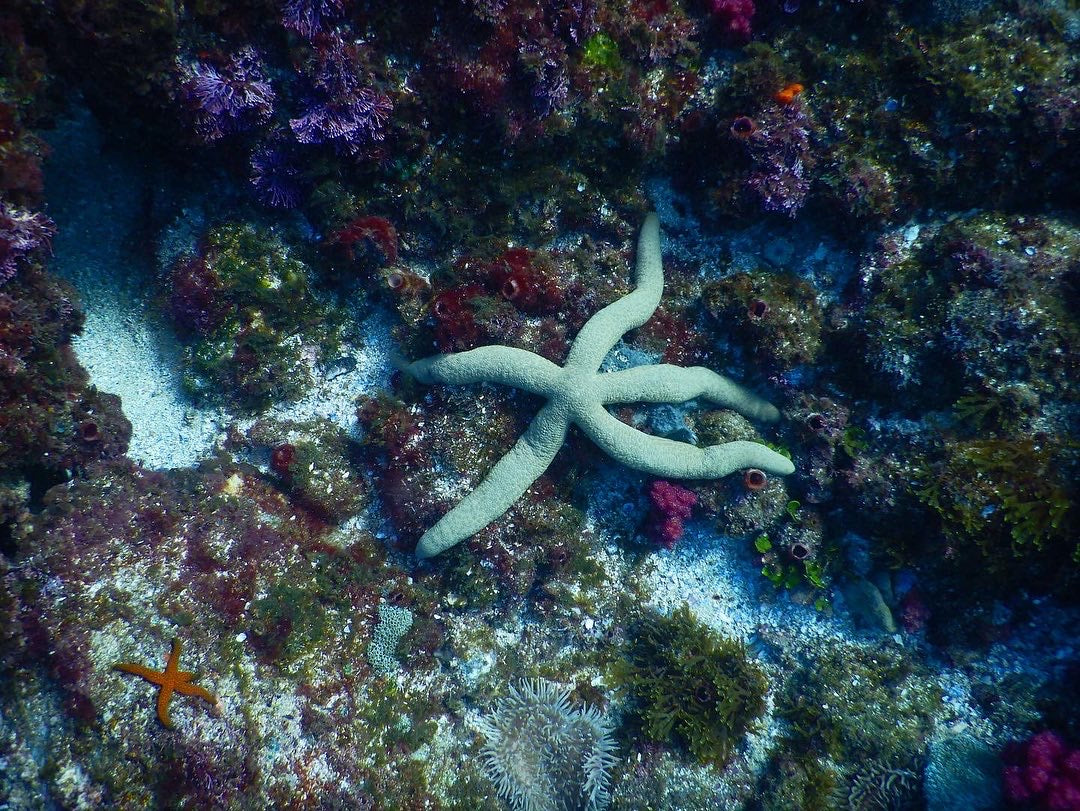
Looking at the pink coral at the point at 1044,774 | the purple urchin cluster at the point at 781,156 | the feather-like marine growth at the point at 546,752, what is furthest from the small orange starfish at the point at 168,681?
the pink coral at the point at 1044,774

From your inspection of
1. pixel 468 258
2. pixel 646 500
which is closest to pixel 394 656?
pixel 646 500

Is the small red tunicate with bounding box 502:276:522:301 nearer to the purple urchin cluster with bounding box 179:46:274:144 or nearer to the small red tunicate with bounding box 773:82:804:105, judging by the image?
the purple urchin cluster with bounding box 179:46:274:144

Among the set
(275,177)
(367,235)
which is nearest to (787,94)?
(367,235)

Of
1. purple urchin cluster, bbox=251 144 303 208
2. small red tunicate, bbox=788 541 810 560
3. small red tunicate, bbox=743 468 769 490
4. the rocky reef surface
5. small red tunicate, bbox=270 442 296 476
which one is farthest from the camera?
small red tunicate, bbox=270 442 296 476

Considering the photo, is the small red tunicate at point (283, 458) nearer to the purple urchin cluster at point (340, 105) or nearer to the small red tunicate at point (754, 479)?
the purple urchin cluster at point (340, 105)

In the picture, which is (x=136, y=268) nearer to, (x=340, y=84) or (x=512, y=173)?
(x=340, y=84)

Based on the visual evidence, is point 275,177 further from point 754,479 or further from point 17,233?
point 754,479

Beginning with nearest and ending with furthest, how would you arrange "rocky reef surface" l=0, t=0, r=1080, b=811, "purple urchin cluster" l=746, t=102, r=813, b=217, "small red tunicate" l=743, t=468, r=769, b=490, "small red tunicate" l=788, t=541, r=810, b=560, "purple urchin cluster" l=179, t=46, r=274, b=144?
"purple urchin cluster" l=179, t=46, r=274, b=144 < "rocky reef surface" l=0, t=0, r=1080, b=811 < "purple urchin cluster" l=746, t=102, r=813, b=217 < "small red tunicate" l=743, t=468, r=769, b=490 < "small red tunicate" l=788, t=541, r=810, b=560

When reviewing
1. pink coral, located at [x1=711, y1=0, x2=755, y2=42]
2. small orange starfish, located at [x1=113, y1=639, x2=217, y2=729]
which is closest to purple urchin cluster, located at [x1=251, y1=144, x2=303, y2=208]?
small orange starfish, located at [x1=113, y1=639, x2=217, y2=729]
